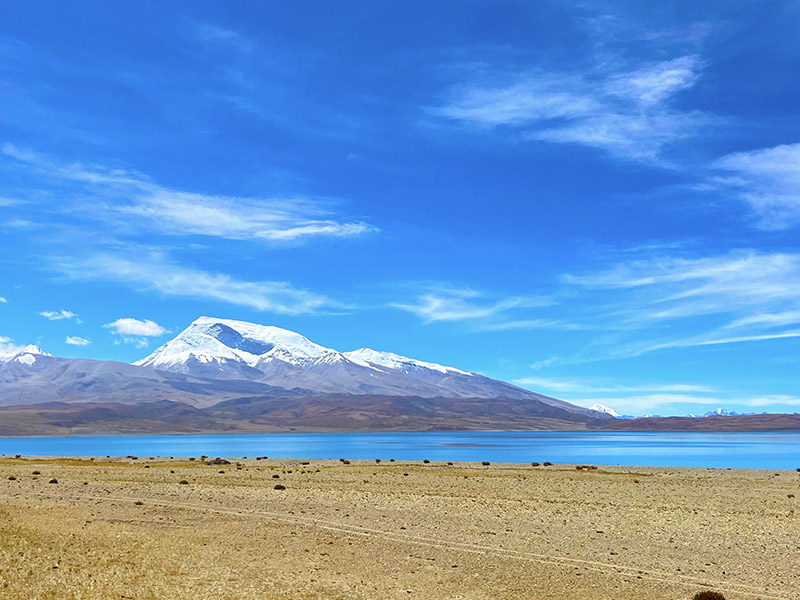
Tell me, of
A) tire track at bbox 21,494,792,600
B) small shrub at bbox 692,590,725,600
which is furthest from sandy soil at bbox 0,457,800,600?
small shrub at bbox 692,590,725,600

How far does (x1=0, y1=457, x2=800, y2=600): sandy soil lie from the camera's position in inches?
701

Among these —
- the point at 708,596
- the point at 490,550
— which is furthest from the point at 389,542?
the point at 708,596

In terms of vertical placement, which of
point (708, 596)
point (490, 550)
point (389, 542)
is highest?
point (708, 596)

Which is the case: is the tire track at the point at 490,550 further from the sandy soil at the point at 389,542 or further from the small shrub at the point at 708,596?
the small shrub at the point at 708,596

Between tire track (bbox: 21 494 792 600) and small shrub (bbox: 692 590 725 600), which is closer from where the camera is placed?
small shrub (bbox: 692 590 725 600)

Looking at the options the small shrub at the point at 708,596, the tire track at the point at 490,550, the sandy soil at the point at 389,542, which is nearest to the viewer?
the small shrub at the point at 708,596

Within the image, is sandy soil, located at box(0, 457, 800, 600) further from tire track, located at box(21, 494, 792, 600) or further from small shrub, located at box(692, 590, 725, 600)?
small shrub, located at box(692, 590, 725, 600)

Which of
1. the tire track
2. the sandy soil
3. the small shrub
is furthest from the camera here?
the tire track

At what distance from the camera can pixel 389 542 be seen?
23.7 meters

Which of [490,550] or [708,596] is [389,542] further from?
[708,596]

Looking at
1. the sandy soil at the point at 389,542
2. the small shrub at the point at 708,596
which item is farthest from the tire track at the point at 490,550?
the small shrub at the point at 708,596

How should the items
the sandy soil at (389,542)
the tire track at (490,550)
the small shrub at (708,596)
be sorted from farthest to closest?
the tire track at (490,550), the sandy soil at (389,542), the small shrub at (708,596)

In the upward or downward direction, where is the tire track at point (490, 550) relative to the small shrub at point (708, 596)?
downward

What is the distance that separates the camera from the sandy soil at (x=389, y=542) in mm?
17812
